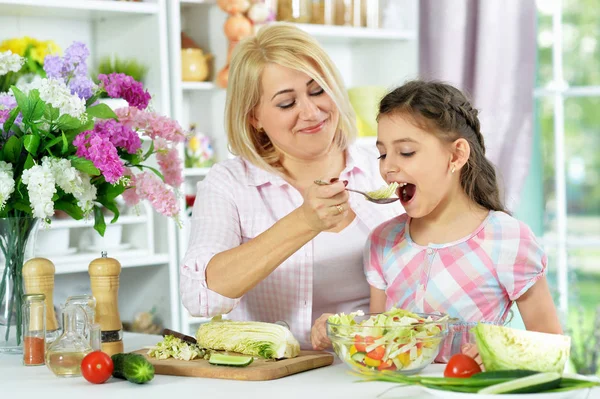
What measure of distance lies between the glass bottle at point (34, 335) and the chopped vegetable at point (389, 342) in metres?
0.64

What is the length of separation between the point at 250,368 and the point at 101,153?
0.55m

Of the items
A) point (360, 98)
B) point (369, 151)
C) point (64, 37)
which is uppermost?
point (64, 37)

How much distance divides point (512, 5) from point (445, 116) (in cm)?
180

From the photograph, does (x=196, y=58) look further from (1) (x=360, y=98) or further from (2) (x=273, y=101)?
(2) (x=273, y=101)

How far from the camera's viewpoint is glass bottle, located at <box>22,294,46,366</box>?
1821mm

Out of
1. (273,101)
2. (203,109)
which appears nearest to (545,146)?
(203,109)

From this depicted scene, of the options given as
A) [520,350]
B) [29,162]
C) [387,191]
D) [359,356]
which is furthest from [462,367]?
[29,162]

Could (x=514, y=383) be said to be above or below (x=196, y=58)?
below

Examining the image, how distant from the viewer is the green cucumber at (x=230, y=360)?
1624 mm

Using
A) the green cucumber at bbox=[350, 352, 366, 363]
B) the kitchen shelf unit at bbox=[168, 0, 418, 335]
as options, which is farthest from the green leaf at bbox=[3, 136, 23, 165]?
the kitchen shelf unit at bbox=[168, 0, 418, 335]

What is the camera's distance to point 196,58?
3.41 metres

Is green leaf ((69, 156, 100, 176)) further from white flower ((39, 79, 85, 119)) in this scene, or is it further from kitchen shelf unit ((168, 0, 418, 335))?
kitchen shelf unit ((168, 0, 418, 335))

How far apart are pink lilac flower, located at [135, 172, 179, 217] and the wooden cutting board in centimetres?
39

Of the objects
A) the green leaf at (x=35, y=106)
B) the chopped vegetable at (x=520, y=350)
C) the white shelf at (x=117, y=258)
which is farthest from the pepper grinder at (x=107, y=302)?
the white shelf at (x=117, y=258)
